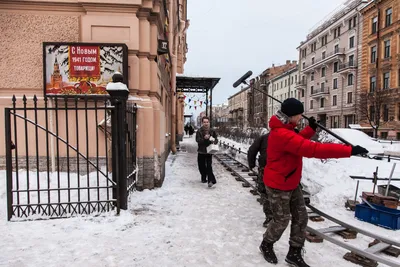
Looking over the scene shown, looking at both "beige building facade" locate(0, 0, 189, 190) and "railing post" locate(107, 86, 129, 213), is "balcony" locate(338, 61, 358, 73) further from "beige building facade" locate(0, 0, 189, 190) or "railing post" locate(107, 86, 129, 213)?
"railing post" locate(107, 86, 129, 213)

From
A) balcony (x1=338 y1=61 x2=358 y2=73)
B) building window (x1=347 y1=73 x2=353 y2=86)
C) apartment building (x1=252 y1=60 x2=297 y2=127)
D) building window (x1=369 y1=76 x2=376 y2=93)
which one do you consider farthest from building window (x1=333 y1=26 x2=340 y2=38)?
apartment building (x1=252 y1=60 x2=297 y2=127)

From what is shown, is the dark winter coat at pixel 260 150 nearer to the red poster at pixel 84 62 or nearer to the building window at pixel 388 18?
the red poster at pixel 84 62

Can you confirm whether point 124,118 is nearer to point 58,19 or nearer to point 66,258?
point 66,258

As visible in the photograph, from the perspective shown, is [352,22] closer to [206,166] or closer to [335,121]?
[335,121]

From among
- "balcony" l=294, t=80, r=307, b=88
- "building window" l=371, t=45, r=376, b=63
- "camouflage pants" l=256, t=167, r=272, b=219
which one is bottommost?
"camouflage pants" l=256, t=167, r=272, b=219

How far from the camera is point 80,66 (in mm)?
6078

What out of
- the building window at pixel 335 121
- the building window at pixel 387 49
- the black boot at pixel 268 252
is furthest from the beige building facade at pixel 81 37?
the building window at pixel 335 121

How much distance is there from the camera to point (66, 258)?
10.9ft

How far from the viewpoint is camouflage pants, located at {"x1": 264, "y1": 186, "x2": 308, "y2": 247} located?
127 inches

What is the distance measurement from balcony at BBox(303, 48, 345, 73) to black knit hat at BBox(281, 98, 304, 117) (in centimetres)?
4371

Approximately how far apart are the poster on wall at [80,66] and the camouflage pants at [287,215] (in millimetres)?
4270

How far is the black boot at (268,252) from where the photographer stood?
10.8ft

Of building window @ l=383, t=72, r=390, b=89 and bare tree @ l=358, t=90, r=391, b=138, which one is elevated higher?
building window @ l=383, t=72, r=390, b=89

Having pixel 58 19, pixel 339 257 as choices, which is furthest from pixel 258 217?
pixel 58 19
